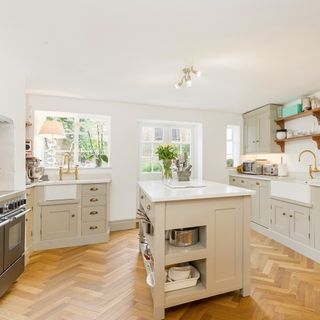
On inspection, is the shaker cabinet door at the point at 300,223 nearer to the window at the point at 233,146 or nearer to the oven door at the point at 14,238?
the window at the point at 233,146

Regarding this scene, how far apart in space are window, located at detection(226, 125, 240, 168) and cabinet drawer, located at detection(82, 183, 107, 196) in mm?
2792

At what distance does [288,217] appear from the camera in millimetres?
3006

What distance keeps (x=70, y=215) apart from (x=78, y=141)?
52.0 inches

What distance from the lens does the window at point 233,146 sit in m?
4.64

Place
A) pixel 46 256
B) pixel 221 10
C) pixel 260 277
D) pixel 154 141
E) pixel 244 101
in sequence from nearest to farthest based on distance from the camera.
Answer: pixel 221 10 < pixel 260 277 < pixel 46 256 < pixel 244 101 < pixel 154 141

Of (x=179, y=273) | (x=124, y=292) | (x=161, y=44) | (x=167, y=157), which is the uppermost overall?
(x=161, y=44)

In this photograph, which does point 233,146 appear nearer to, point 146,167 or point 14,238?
point 146,167

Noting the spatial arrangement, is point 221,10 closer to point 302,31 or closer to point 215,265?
point 302,31

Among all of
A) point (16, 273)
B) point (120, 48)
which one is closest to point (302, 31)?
point (120, 48)

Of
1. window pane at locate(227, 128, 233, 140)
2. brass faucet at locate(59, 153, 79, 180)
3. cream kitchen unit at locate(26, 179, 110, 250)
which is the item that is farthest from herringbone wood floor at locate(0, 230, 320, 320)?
window pane at locate(227, 128, 233, 140)

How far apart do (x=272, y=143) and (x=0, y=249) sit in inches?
163

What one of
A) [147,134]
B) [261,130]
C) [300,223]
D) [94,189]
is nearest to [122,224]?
[94,189]

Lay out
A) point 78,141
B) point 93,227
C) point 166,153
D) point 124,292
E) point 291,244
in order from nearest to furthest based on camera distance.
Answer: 1. point 124,292
2. point 166,153
3. point 291,244
4. point 93,227
5. point 78,141

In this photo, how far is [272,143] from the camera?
12.6 feet
